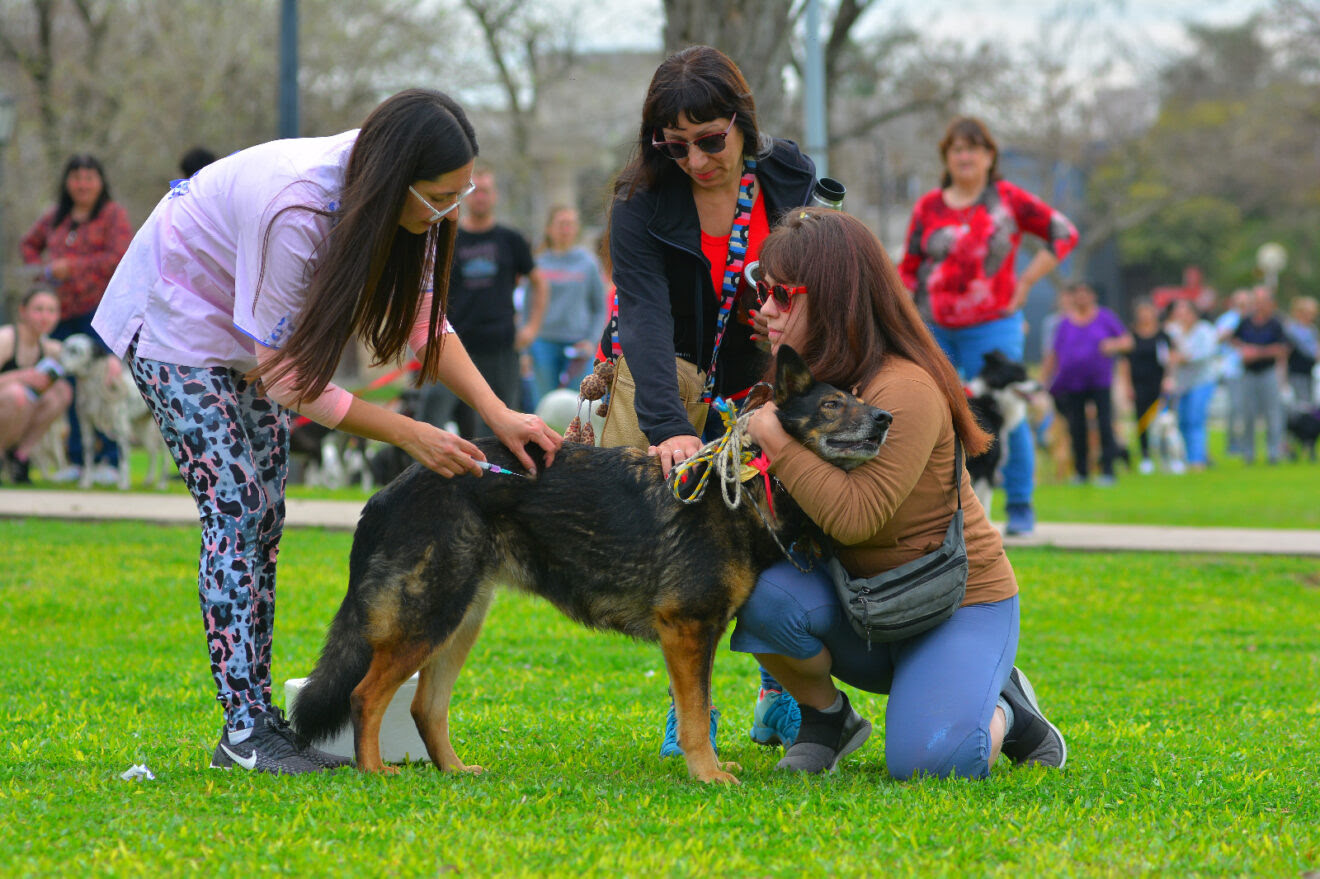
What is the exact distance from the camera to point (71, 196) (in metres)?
10.6

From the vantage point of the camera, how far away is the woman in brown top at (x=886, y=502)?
354 centimetres

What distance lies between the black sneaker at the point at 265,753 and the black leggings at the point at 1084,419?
1309cm

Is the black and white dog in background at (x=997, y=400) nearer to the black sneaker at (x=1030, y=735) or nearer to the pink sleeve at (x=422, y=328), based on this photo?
the black sneaker at (x=1030, y=735)

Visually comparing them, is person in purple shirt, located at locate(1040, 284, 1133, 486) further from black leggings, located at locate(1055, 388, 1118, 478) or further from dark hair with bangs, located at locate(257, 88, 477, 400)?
dark hair with bangs, located at locate(257, 88, 477, 400)

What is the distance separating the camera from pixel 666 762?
13.3ft

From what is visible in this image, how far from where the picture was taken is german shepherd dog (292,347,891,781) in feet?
11.9

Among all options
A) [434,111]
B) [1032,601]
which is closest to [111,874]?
[434,111]

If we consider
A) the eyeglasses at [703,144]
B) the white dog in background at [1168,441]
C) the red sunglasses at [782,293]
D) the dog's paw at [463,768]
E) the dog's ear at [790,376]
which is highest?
the eyeglasses at [703,144]

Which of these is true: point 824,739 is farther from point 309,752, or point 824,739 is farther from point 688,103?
point 688,103

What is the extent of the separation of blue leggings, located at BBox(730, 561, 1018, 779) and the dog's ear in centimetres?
55

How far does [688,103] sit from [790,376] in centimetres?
88

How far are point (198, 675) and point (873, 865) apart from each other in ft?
11.3

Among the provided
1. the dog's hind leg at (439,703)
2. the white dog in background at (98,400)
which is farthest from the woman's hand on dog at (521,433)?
the white dog in background at (98,400)

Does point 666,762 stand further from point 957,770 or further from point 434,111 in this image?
point 434,111
